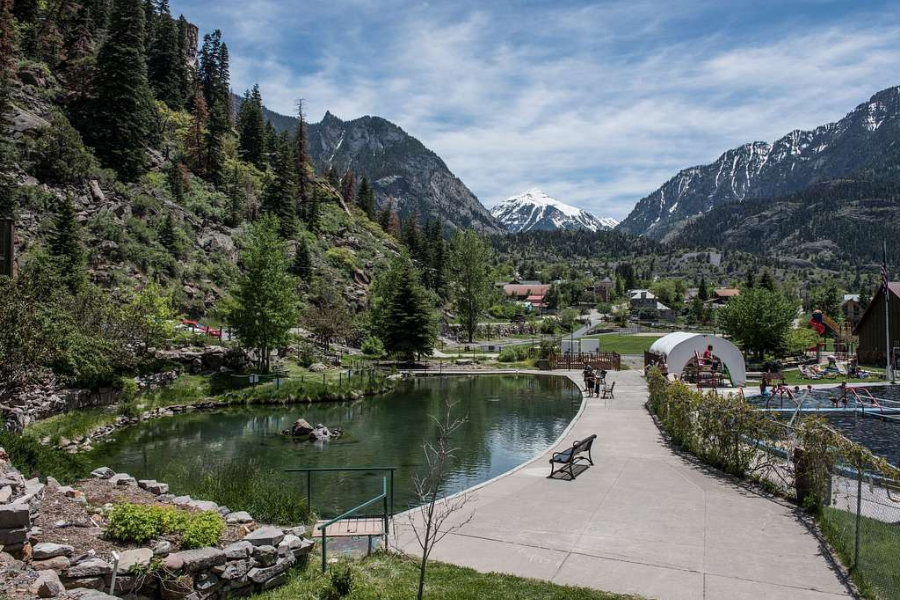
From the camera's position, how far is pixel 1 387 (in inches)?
798

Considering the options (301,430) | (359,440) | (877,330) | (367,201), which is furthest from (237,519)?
(367,201)

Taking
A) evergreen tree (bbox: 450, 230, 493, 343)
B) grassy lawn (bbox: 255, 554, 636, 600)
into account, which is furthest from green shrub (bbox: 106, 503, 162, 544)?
evergreen tree (bbox: 450, 230, 493, 343)

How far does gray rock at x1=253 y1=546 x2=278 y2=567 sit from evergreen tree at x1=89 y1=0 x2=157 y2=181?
5679 cm

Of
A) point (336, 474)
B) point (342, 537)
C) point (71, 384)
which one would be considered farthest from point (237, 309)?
point (342, 537)

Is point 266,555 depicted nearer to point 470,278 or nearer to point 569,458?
point 569,458

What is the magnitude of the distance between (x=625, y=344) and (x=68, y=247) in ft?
195

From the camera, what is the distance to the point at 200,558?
7820mm

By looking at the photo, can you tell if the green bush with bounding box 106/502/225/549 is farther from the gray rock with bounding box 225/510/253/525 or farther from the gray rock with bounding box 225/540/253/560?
the gray rock with bounding box 225/510/253/525

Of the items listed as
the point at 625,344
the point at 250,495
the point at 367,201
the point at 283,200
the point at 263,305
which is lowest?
the point at 250,495

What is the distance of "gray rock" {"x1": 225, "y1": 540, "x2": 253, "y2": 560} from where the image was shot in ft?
26.6

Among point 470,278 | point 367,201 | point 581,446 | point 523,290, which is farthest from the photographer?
point 523,290

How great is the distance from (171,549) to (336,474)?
977 centimetres

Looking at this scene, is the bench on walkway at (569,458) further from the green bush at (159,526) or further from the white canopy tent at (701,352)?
the white canopy tent at (701,352)

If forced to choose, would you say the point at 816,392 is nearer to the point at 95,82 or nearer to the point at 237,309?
the point at 237,309
